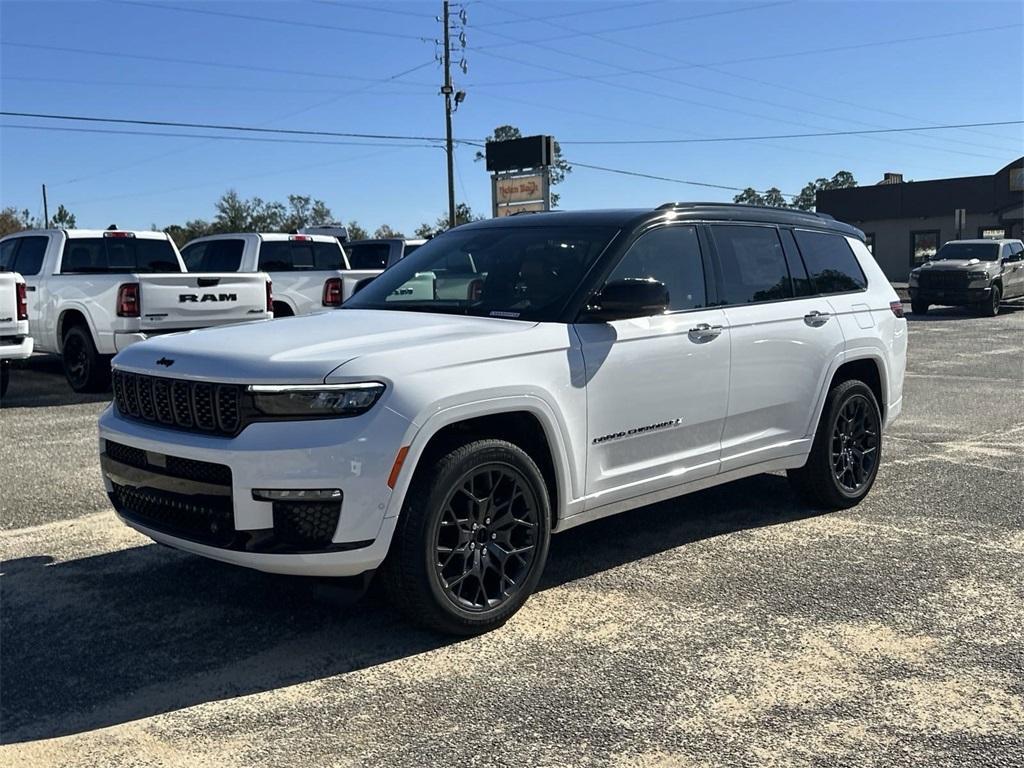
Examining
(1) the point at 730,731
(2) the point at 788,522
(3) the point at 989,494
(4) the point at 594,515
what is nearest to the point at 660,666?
(1) the point at 730,731

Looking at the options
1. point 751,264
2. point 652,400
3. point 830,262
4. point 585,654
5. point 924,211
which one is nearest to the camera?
point 585,654

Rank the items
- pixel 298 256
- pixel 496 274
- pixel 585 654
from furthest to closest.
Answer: pixel 298 256 → pixel 496 274 → pixel 585 654

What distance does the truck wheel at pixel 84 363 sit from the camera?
469 inches

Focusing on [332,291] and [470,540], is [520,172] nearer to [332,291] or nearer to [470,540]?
[332,291]

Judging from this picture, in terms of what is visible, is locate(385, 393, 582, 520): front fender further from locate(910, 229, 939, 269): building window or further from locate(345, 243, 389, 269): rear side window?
locate(910, 229, 939, 269): building window

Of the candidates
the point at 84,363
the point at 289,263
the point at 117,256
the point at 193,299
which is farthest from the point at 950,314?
the point at 84,363

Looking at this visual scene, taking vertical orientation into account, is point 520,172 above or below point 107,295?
above

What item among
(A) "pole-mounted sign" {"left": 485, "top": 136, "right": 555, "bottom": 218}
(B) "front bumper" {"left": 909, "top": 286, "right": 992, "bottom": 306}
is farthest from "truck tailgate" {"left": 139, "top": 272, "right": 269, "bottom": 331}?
(A) "pole-mounted sign" {"left": 485, "top": 136, "right": 555, "bottom": 218}

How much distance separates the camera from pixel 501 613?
4.30 meters

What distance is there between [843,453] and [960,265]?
21113 millimetres

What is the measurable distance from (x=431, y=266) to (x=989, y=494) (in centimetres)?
395

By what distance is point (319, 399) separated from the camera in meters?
3.87

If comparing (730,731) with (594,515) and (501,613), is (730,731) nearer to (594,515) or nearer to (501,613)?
(501,613)

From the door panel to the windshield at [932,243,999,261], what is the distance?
918 inches
